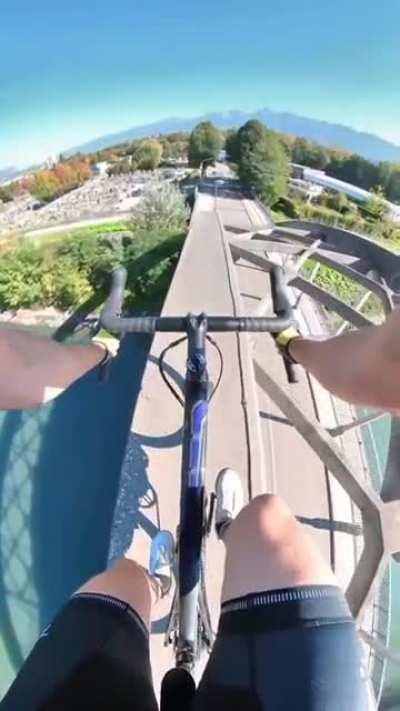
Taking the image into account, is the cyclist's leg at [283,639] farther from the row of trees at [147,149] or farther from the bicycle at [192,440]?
the row of trees at [147,149]

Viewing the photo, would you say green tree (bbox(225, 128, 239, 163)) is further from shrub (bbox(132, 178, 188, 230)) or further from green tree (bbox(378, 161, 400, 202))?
shrub (bbox(132, 178, 188, 230))

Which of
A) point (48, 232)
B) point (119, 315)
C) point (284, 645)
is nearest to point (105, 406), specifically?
point (48, 232)

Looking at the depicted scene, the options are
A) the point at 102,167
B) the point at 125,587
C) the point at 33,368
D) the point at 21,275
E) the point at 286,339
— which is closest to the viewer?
the point at 125,587

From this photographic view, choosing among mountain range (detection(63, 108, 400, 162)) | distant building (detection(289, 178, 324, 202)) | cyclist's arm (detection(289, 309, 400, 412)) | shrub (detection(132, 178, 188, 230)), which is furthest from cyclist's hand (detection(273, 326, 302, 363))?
shrub (detection(132, 178, 188, 230))

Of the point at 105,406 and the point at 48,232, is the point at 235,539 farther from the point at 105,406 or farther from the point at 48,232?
the point at 48,232

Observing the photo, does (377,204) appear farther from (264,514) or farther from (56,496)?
(56,496)

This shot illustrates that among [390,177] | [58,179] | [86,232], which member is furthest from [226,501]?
[86,232]

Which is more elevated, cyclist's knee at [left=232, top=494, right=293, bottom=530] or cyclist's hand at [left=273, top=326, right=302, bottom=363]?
cyclist's hand at [left=273, top=326, right=302, bottom=363]
